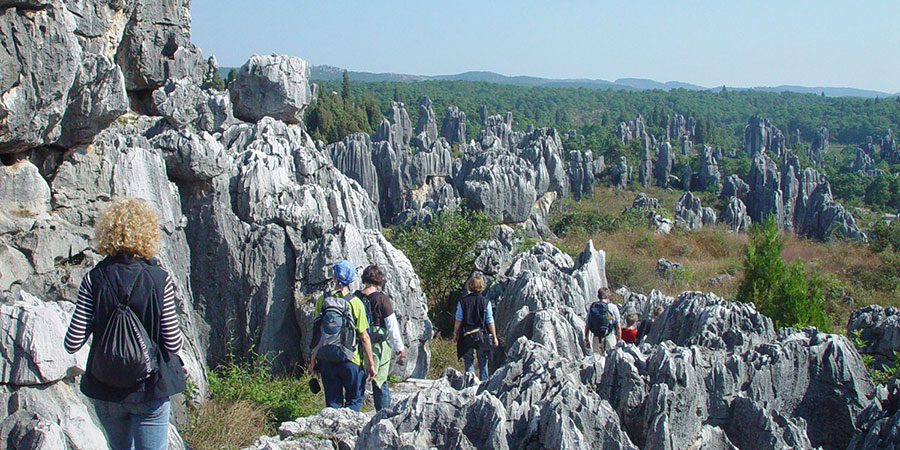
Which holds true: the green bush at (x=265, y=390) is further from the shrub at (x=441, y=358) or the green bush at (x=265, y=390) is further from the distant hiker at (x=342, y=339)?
the shrub at (x=441, y=358)

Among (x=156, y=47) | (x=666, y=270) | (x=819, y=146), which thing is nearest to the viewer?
(x=156, y=47)

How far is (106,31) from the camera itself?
10383 mm

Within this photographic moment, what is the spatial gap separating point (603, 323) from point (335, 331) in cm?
307

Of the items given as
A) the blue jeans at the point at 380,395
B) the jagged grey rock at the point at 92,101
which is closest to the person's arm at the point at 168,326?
the blue jeans at the point at 380,395

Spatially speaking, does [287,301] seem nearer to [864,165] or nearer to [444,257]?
[444,257]

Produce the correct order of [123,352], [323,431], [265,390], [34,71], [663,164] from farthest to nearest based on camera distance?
1. [663,164]
2. [265,390]
3. [34,71]
4. [323,431]
5. [123,352]

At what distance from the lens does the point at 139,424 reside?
9.46 feet

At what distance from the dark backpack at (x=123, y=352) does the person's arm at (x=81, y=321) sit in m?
0.08

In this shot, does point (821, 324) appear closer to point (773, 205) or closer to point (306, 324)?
point (306, 324)

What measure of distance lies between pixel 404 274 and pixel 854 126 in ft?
293

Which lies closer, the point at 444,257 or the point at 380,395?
the point at 380,395

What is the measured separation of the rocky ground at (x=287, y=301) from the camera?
10.0ft

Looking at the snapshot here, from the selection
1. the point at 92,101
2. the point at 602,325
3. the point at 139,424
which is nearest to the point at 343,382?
the point at 139,424

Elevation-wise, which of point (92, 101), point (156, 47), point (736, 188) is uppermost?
point (156, 47)
